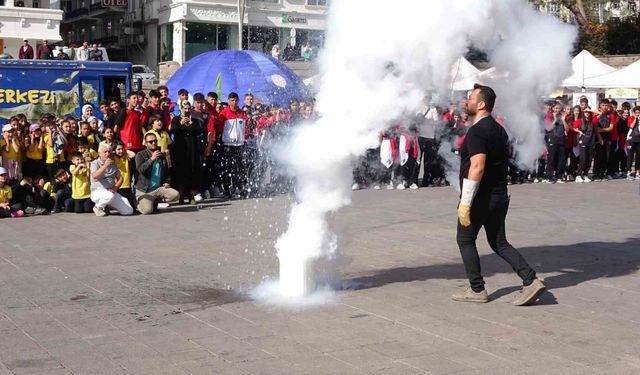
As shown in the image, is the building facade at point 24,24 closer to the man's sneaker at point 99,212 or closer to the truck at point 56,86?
the truck at point 56,86

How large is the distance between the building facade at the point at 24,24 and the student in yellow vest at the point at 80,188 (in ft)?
104

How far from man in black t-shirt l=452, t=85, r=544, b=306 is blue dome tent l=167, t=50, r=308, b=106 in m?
14.9

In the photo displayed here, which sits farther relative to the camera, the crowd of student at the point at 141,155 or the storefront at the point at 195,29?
the storefront at the point at 195,29

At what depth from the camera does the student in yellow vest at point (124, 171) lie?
14.6 meters

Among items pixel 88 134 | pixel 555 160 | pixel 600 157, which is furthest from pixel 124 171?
pixel 600 157

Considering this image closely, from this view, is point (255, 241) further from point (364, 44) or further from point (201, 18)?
point (201, 18)

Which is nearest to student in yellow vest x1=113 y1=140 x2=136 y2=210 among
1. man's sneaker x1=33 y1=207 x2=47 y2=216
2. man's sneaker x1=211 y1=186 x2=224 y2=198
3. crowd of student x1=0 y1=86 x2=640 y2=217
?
crowd of student x1=0 y1=86 x2=640 y2=217

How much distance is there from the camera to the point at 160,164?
15.2m

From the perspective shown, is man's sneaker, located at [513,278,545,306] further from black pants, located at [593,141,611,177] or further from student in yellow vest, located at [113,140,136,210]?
black pants, located at [593,141,611,177]

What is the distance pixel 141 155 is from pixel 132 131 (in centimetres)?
76

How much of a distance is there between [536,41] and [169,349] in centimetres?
495

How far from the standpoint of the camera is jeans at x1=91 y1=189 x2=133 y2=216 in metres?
14.1

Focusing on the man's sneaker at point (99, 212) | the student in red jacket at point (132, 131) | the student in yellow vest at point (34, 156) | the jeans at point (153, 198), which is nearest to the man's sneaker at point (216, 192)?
the jeans at point (153, 198)

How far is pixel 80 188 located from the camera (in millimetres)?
14516
